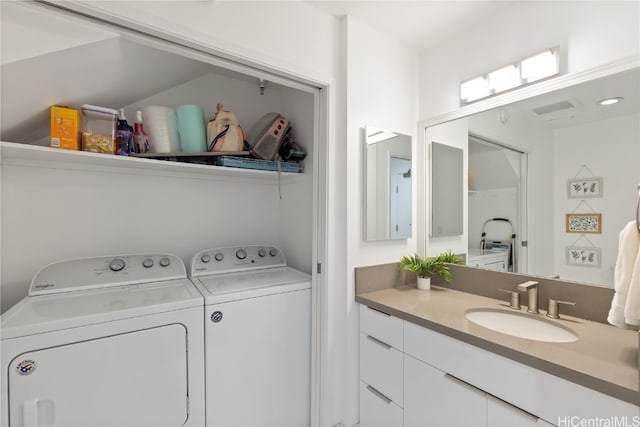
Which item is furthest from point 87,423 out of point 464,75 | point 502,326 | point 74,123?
point 464,75

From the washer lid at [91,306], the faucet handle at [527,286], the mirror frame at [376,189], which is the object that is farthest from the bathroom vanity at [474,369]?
the washer lid at [91,306]

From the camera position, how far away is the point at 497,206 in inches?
68.4

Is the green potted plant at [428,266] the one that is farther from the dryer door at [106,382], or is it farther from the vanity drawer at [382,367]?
the dryer door at [106,382]

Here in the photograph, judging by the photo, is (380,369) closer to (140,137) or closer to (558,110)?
(558,110)

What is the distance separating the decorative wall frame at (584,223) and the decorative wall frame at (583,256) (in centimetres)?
8

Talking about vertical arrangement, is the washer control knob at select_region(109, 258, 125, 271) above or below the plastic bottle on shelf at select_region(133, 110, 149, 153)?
below

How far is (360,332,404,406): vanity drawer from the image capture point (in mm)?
1456

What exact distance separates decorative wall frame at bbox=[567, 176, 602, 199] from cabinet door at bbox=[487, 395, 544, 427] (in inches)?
40.0

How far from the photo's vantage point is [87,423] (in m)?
1.18

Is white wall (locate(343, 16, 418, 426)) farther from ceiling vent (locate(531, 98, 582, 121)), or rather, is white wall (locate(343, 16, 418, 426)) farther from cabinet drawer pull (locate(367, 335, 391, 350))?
ceiling vent (locate(531, 98, 582, 121))

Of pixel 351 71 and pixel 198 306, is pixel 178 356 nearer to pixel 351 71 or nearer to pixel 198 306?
pixel 198 306

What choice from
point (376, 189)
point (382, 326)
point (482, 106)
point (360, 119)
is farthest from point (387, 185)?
point (382, 326)

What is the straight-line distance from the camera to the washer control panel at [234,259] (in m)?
1.92

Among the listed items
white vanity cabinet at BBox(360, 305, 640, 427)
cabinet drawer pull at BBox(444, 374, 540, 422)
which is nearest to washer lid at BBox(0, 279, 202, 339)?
white vanity cabinet at BBox(360, 305, 640, 427)
